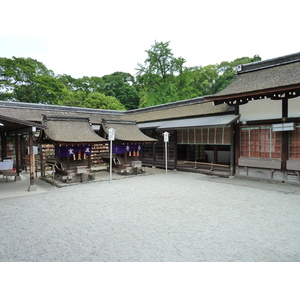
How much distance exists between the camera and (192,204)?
706 centimetres

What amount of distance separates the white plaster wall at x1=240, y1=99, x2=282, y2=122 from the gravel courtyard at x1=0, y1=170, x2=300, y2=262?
128 inches

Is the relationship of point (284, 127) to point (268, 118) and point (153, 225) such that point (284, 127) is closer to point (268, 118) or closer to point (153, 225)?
point (268, 118)

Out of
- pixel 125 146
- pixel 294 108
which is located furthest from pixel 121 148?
pixel 294 108

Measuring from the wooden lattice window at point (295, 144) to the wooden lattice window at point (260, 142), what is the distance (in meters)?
0.46

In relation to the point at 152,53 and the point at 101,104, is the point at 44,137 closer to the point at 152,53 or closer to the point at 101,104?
the point at 101,104

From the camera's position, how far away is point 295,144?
9.56 m

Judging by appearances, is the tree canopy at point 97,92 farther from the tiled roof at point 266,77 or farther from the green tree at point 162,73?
the tiled roof at point 266,77

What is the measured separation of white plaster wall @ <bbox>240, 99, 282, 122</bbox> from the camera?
33.0ft

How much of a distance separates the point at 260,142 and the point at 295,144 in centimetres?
145

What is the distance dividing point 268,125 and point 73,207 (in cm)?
888

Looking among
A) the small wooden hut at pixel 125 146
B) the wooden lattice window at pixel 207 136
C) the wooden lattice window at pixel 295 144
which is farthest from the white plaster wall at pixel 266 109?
the small wooden hut at pixel 125 146

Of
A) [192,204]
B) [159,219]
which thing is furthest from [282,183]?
[159,219]

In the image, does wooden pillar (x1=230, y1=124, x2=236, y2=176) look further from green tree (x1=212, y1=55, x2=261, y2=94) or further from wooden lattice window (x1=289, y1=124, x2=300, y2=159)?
green tree (x1=212, y1=55, x2=261, y2=94)

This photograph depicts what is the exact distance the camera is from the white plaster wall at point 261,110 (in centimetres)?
1006
